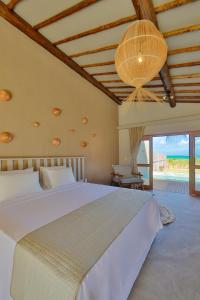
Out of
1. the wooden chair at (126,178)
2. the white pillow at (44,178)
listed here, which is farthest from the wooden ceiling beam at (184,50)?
the wooden chair at (126,178)

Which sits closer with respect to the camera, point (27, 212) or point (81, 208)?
point (27, 212)

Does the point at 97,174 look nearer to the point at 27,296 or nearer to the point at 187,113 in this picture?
the point at 187,113

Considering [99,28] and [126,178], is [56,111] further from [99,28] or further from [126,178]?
[126,178]

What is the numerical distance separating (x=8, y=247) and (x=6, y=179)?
1.16 metres

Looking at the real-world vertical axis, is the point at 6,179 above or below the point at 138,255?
above

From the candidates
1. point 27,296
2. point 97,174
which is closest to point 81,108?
point 97,174

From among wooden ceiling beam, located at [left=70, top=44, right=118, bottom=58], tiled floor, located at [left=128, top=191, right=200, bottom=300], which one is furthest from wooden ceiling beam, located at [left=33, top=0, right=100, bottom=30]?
tiled floor, located at [left=128, top=191, right=200, bottom=300]

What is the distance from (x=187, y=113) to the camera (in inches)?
177

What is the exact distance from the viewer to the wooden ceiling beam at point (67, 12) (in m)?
2.29

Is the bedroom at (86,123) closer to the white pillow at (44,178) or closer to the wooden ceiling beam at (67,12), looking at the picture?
the wooden ceiling beam at (67,12)

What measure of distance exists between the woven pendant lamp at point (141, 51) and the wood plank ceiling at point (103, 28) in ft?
2.19

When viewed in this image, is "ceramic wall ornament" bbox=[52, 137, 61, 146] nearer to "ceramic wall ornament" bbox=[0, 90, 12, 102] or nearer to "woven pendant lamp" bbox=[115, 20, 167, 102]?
"ceramic wall ornament" bbox=[0, 90, 12, 102]

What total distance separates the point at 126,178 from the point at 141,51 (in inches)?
142

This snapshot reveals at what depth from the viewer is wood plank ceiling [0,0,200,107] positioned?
2098 mm
